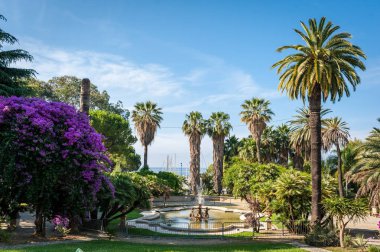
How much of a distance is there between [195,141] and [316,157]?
37.2 m

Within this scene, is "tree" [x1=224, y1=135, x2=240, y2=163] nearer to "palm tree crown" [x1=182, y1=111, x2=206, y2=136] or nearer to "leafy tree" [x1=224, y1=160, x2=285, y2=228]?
"palm tree crown" [x1=182, y1=111, x2=206, y2=136]

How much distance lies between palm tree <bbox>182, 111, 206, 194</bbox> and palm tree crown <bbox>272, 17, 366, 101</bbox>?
36.1 meters

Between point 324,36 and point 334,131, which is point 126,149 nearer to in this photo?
point 334,131

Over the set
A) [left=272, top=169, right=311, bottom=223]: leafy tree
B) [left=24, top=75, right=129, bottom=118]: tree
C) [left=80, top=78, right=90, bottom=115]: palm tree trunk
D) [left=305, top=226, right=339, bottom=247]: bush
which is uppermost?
[left=24, top=75, right=129, bottom=118]: tree

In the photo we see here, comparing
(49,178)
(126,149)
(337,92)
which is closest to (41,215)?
(49,178)

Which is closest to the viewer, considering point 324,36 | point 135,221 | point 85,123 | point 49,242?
point 49,242

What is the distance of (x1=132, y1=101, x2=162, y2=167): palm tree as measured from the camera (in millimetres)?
54500

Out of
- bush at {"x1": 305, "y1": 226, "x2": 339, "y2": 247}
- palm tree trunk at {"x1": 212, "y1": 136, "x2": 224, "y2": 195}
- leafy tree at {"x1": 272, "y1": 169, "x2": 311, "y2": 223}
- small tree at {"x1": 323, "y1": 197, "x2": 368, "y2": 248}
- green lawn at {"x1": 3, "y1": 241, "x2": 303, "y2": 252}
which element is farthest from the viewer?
palm tree trunk at {"x1": 212, "y1": 136, "x2": 224, "y2": 195}

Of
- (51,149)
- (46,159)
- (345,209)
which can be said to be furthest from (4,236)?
(345,209)

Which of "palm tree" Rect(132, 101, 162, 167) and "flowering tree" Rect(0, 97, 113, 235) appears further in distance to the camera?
"palm tree" Rect(132, 101, 162, 167)

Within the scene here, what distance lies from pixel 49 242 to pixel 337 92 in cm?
1696

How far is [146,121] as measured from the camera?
179 feet

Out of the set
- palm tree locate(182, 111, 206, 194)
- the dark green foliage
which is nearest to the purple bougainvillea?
the dark green foliage

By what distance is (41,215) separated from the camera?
16781 mm
